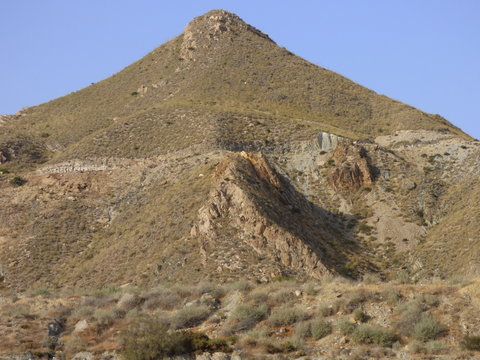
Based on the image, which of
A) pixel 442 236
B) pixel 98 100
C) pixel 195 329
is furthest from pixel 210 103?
pixel 195 329

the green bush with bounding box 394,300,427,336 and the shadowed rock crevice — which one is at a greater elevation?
the shadowed rock crevice

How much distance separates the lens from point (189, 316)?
32.2 metres

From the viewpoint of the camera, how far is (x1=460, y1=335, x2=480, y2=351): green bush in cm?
2611

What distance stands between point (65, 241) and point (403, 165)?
29.2m

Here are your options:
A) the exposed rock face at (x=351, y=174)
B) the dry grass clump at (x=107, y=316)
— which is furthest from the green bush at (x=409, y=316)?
the exposed rock face at (x=351, y=174)

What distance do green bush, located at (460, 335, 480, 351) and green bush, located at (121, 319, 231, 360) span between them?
8.05 metres

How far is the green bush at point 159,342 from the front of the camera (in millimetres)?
27484

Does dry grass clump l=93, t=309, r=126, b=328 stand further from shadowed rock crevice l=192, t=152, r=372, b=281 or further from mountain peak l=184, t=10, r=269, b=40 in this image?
mountain peak l=184, t=10, r=269, b=40

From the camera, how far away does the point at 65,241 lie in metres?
62.6

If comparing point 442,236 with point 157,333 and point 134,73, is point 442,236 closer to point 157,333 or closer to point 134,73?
point 157,333

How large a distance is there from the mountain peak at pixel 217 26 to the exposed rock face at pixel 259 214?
58.2m

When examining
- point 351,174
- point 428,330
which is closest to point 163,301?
point 428,330

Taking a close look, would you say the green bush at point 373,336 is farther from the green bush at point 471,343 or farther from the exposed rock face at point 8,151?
the exposed rock face at point 8,151

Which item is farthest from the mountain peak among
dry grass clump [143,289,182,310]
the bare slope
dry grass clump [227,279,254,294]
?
dry grass clump [143,289,182,310]
